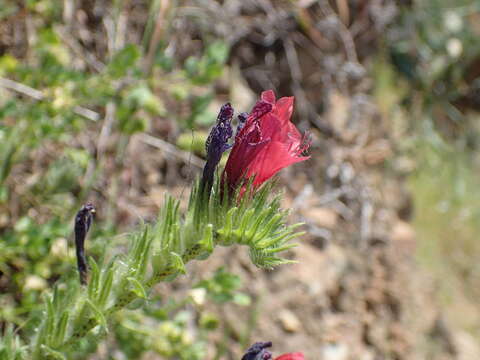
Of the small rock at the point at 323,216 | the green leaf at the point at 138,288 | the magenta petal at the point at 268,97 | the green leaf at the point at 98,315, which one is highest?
the small rock at the point at 323,216

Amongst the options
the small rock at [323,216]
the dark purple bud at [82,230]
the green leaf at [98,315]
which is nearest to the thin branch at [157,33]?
the small rock at [323,216]

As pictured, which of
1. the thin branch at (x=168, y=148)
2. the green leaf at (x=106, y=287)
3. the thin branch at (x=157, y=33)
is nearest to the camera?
the green leaf at (x=106, y=287)

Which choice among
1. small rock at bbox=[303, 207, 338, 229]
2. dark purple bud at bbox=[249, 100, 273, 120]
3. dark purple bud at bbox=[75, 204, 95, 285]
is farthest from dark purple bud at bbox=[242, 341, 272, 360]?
small rock at bbox=[303, 207, 338, 229]

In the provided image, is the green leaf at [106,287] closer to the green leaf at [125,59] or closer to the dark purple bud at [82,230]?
the dark purple bud at [82,230]

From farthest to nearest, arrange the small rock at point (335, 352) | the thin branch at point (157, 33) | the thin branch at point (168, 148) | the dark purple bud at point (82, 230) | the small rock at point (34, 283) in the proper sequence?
the small rock at point (335, 352), the thin branch at point (168, 148), the thin branch at point (157, 33), the small rock at point (34, 283), the dark purple bud at point (82, 230)

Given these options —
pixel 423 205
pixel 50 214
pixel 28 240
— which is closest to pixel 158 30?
pixel 50 214

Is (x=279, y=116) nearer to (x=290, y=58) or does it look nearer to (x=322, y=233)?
(x=322, y=233)
